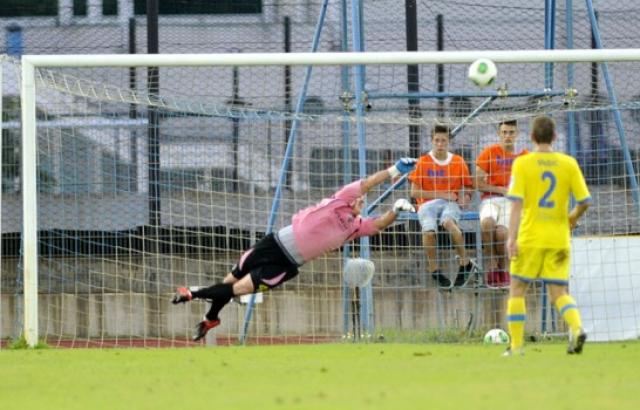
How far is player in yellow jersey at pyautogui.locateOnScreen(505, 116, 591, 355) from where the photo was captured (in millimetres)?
11672

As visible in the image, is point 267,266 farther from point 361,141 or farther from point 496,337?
point 361,141

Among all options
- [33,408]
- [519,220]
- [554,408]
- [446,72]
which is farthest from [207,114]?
[554,408]

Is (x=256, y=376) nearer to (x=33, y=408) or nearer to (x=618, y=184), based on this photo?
(x=33, y=408)

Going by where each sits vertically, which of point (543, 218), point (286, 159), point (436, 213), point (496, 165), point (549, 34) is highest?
point (549, 34)

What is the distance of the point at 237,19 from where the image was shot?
19.3 meters

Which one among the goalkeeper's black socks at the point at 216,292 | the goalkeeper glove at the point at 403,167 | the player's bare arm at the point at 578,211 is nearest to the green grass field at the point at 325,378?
the goalkeeper's black socks at the point at 216,292

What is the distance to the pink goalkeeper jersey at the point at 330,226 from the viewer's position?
1484 cm

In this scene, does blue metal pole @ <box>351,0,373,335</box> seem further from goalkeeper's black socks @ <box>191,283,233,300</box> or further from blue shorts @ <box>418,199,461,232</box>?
goalkeeper's black socks @ <box>191,283,233,300</box>

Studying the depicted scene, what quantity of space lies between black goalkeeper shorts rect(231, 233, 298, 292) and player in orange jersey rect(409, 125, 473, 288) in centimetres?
184

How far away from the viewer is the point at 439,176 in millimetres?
16156

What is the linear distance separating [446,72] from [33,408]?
37.5ft

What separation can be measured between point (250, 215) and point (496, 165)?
3.04 meters

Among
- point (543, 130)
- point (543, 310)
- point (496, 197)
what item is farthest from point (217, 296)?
point (543, 130)

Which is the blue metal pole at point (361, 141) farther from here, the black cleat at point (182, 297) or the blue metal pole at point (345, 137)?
the black cleat at point (182, 297)
